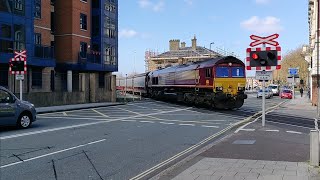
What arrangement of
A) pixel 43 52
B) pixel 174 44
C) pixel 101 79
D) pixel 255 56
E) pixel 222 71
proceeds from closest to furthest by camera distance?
pixel 255 56 < pixel 222 71 < pixel 43 52 < pixel 101 79 < pixel 174 44

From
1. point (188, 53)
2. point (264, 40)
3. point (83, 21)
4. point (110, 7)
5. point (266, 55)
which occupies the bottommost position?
point (266, 55)

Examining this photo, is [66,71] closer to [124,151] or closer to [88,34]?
[88,34]

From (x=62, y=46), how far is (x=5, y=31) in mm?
9641

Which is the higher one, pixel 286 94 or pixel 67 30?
pixel 67 30

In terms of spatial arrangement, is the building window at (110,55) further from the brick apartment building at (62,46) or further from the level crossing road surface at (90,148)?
the level crossing road surface at (90,148)

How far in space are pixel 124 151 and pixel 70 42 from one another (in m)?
30.6

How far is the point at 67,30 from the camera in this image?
Result: 4044cm

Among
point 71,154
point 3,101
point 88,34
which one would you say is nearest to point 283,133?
point 71,154

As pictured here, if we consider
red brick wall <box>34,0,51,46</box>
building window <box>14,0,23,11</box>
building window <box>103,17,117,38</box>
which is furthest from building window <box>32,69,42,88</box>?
building window <box>103,17,117,38</box>

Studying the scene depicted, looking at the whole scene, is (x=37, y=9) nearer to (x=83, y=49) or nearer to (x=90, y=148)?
(x=83, y=49)

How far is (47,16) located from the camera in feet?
122

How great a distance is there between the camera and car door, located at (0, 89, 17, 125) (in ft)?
50.0

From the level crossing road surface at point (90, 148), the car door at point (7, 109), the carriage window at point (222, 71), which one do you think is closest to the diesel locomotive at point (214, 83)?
the carriage window at point (222, 71)

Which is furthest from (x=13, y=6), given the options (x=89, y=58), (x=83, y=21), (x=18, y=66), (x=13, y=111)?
(x=13, y=111)
